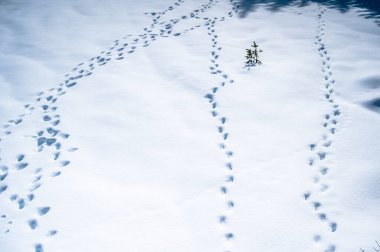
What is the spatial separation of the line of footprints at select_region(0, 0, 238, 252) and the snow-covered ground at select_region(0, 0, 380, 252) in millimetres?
15

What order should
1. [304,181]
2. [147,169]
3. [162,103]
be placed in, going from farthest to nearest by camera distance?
1. [162,103]
2. [147,169]
3. [304,181]

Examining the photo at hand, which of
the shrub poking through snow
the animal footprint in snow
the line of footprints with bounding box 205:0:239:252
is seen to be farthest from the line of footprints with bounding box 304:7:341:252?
the animal footprint in snow

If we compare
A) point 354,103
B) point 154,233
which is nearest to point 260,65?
point 354,103

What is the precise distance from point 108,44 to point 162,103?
1926mm

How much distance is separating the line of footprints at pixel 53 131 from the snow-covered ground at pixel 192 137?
15mm

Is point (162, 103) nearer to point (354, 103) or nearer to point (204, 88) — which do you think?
point (204, 88)

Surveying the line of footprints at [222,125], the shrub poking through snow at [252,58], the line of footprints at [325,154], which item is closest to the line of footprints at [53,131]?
the line of footprints at [222,125]

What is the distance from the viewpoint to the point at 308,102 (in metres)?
3.69

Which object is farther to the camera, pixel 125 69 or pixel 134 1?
pixel 134 1

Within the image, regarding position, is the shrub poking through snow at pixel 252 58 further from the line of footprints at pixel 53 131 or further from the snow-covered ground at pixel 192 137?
the line of footprints at pixel 53 131

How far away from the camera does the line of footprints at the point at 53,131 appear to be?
9.25ft

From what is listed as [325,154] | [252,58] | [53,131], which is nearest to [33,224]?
[53,131]

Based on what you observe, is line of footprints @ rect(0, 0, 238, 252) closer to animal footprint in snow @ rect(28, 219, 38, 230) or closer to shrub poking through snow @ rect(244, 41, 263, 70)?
animal footprint in snow @ rect(28, 219, 38, 230)

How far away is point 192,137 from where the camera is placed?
339 cm
